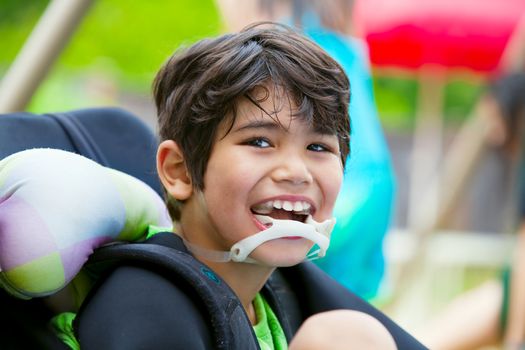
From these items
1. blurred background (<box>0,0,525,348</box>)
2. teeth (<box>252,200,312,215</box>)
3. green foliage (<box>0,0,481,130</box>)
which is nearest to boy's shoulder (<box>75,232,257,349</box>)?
teeth (<box>252,200,312,215</box>)

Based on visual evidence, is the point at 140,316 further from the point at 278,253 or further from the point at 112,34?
the point at 112,34

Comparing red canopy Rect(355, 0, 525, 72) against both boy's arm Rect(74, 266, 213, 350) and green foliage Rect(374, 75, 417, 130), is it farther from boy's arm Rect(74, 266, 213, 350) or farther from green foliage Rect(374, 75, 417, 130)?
green foliage Rect(374, 75, 417, 130)

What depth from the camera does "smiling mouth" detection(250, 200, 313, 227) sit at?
1206 mm

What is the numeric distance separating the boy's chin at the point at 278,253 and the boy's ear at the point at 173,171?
0.44 ft

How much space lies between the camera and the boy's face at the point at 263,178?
1.19 metres

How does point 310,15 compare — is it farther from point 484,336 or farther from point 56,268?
point 484,336

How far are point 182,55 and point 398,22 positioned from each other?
13.8 feet

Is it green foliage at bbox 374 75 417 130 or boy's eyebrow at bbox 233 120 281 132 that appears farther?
green foliage at bbox 374 75 417 130

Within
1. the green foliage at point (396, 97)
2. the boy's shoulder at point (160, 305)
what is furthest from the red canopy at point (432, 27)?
the green foliage at point (396, 97)

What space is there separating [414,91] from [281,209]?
37.5 feet

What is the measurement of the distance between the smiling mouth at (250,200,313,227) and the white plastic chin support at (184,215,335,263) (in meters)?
0.01

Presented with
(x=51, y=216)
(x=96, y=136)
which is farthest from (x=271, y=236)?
(x=96, y=136)

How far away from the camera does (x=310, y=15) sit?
6.92 ft

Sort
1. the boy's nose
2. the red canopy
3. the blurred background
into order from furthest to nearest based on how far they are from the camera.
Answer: the red canopy, the blurred background, the boy's nose
